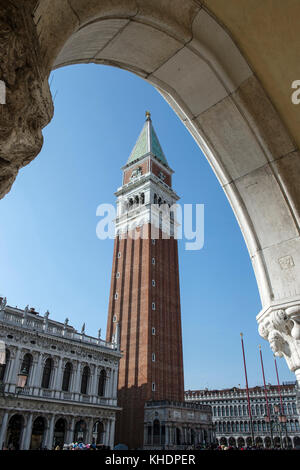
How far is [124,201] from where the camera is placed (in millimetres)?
46188

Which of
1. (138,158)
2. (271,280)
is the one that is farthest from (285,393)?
(271,280)

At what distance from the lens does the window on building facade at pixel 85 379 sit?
2673 centimetres

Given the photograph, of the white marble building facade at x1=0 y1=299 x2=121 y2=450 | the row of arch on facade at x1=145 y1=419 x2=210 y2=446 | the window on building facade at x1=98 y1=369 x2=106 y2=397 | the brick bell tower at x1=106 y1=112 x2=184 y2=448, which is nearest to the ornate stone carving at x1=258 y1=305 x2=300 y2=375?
the white marble building facade at x1=0 y1=299 x2=121 y2=450

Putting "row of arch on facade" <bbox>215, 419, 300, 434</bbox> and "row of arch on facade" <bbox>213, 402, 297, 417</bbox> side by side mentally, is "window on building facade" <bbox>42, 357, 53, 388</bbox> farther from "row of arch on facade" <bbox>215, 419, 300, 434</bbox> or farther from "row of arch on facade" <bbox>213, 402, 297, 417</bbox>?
"row of arch on facade" <bbox>213, 402, 297, 417</bbox>

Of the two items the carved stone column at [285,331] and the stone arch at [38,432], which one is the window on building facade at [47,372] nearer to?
the stone arch at [38,432]

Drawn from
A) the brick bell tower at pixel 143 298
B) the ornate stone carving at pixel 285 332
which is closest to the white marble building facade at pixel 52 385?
the brick bell tower at pixel 143 298

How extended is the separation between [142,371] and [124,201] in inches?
886

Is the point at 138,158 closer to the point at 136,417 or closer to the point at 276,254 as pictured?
the point at 136,417

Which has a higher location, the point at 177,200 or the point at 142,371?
the point at 177,200

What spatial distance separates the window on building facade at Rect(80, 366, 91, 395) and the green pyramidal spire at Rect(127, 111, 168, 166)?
30190 mm

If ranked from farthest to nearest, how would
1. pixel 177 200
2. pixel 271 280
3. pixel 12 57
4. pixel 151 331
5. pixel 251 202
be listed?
pixel 177 200 → pixel 151 331 → pixel 251 202 → pixel 271 280 → pixel 12 57

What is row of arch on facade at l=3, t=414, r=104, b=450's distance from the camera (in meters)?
20.9

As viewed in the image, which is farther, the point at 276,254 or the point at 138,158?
the point at 138,158

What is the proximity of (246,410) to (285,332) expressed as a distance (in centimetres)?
6544
